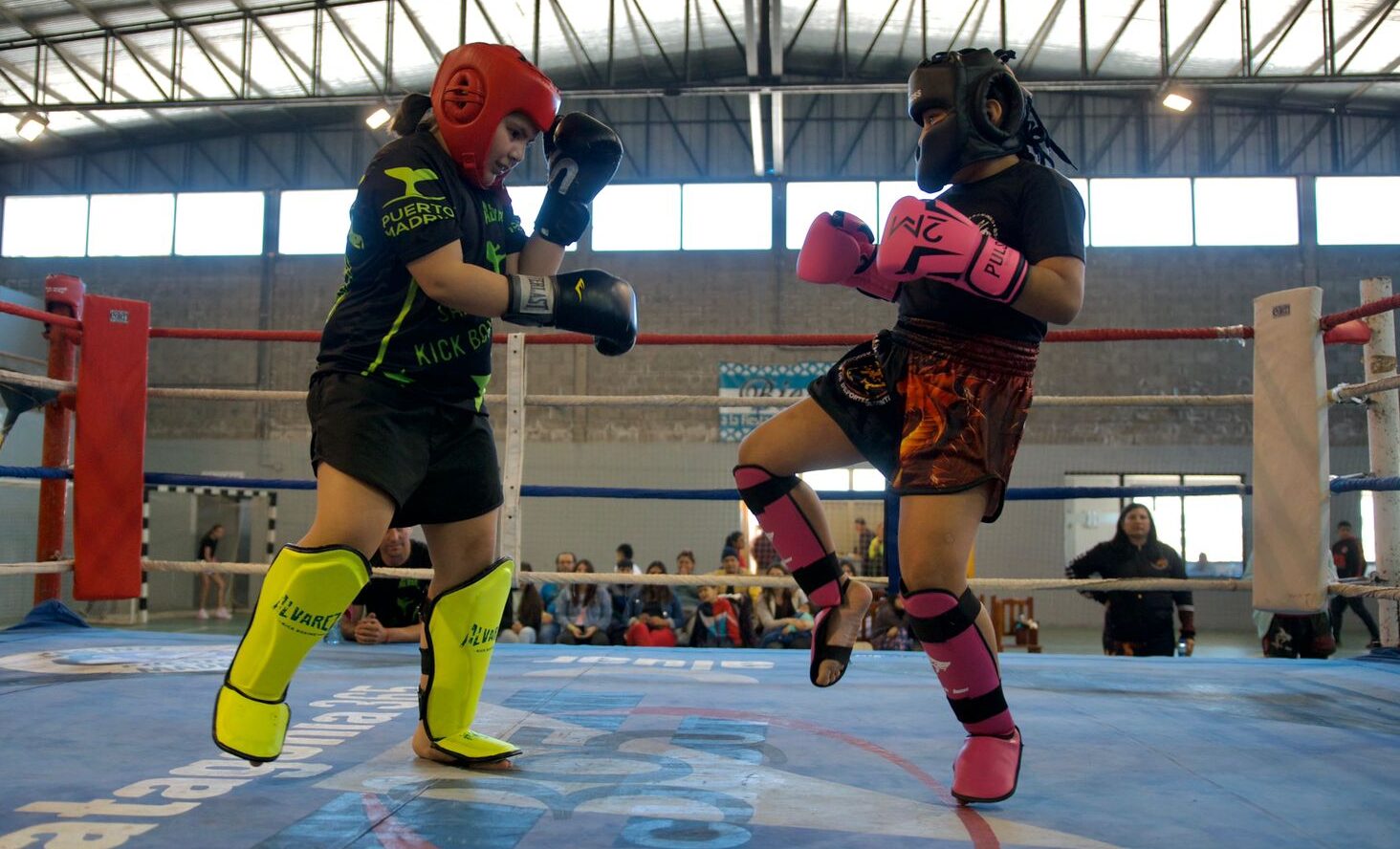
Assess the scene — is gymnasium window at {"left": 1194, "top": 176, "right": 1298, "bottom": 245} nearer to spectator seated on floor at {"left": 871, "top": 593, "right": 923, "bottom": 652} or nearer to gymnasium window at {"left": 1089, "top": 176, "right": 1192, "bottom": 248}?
gymnasium window at {"left": 1089, "top": 176, "right": 1192, "bottom": 248}

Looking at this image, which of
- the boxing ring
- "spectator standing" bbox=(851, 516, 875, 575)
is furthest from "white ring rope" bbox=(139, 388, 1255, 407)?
"spectator standing" bbox=(851, 516, 875, 575)

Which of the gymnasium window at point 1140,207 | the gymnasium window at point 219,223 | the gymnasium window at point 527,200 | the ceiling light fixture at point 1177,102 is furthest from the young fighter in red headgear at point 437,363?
the gymnasium window at point 219,223

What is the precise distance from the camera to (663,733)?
2062mm

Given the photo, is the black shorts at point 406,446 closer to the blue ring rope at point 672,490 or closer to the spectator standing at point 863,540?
the blue ring rope at point 672,490

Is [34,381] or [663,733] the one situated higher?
[34,381]

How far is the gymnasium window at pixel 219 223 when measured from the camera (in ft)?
43.1

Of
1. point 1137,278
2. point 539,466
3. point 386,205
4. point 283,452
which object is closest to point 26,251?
point 283,452

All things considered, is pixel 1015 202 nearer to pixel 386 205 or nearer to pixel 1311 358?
pixel 386 205

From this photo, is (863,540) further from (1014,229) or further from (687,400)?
(1014,229)

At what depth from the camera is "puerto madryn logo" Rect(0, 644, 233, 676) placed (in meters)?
2.72

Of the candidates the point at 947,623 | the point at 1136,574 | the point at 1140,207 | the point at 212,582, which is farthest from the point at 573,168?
the point at 1140,207

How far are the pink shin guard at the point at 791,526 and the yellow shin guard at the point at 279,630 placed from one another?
69cm

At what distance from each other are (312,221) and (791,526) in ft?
40.8

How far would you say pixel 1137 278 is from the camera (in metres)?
12.3
